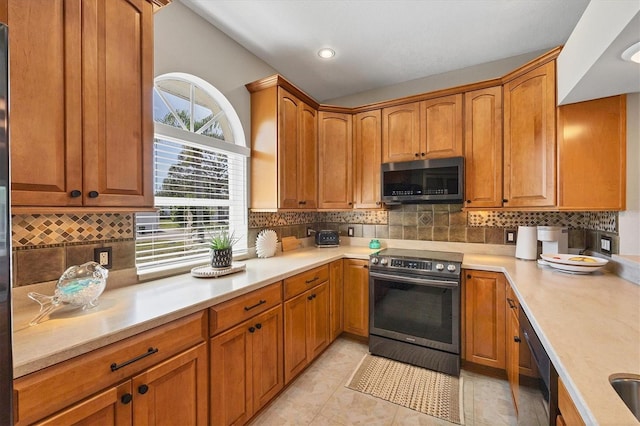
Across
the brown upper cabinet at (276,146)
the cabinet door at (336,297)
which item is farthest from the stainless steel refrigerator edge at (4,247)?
the cabinet door at (336,297)

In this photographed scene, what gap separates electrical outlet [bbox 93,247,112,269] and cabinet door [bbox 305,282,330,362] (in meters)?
1.34

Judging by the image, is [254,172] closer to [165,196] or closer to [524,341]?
[165,196]

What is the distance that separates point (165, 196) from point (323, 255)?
146cm

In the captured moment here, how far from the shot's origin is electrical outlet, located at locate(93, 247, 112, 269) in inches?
58.9

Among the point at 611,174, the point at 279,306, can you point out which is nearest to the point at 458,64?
the point at 611,174

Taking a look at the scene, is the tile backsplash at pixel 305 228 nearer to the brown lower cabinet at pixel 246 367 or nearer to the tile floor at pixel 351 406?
the brown lower cabinet at pixel 246 367

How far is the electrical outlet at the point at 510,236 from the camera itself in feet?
8.38

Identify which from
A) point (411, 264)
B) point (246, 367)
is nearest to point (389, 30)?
point (411, 264)

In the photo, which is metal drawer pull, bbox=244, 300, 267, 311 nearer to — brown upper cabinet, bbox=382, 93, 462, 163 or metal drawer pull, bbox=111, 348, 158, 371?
metal drawer pull, bbox=111, 348, 158, 371

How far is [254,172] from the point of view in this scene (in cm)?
256

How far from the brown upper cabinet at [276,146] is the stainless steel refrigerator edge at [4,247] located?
5.84ft

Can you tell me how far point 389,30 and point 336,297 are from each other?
7.84 ft

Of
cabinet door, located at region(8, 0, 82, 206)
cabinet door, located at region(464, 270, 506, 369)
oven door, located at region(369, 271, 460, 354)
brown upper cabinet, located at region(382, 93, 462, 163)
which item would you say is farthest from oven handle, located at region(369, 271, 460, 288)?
cabinet door, located at region(8, 0, 82, 206)

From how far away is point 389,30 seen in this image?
217 centimetres
